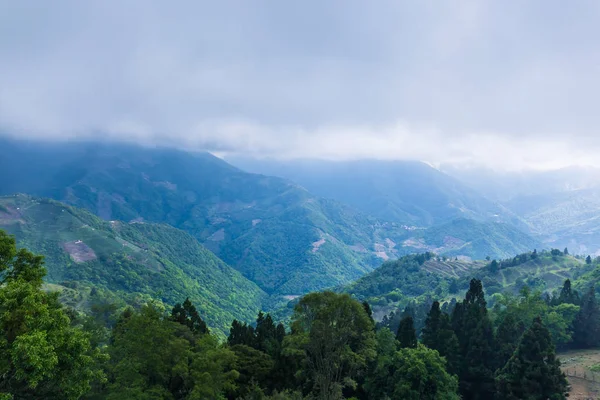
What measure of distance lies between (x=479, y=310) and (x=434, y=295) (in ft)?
390

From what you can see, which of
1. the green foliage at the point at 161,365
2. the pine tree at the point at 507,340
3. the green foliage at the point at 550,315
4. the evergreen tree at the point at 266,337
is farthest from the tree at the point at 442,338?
the green foliage at the point at 161,365

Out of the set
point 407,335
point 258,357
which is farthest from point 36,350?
point 407,335

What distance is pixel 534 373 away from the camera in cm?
3831

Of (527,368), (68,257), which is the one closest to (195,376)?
(527,368)

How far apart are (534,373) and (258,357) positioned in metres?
28.6

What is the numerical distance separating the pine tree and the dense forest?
0.46 ft

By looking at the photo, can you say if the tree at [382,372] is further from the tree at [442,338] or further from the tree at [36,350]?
the tree at [36,350]

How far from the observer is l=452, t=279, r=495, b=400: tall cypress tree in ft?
157

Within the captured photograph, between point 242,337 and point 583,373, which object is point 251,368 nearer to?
point 242,337

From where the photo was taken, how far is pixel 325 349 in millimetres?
32969

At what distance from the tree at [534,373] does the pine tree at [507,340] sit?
25.9ft

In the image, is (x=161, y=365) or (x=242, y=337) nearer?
(x=161, y=365)

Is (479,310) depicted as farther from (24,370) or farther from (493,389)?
(24,370)

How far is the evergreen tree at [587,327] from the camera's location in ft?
217
